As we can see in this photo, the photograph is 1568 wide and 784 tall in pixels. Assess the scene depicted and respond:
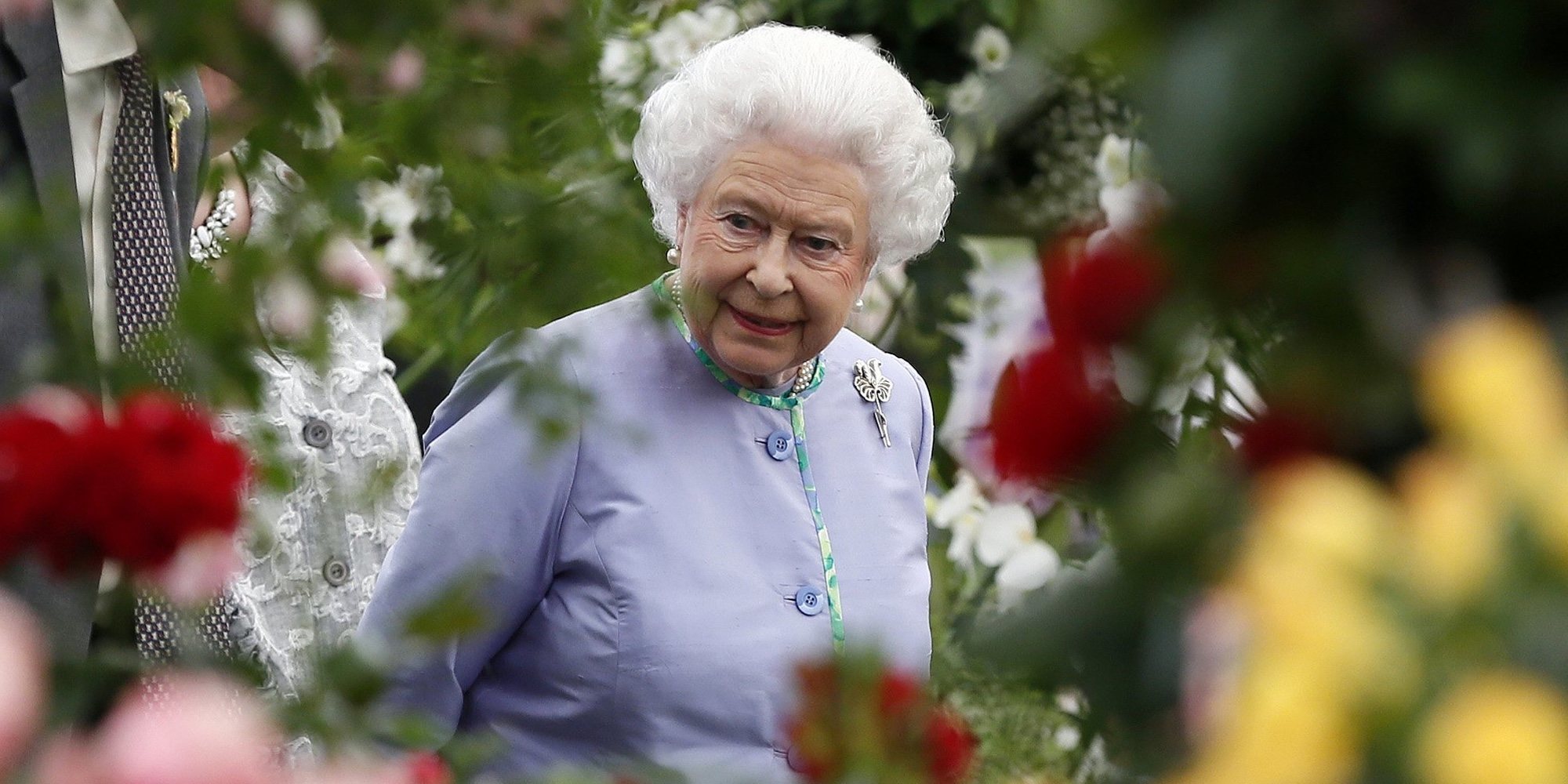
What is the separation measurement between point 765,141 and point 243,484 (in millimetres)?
1593

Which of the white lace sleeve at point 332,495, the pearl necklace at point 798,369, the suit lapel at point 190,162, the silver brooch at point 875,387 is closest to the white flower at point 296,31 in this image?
the suit lapel at point 190,162

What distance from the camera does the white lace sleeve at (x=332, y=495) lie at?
2699mm

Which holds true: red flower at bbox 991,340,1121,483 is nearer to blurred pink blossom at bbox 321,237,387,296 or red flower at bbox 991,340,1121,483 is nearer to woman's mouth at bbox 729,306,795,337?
blurred pink blossom at bbox 321,237,387,296

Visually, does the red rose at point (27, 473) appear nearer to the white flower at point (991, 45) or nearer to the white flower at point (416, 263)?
the white flower at point (416, 263)

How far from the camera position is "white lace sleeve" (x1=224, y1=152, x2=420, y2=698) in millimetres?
2699

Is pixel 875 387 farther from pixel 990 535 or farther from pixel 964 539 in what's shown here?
pixel 964 539

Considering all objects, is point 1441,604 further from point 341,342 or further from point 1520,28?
point 341,342

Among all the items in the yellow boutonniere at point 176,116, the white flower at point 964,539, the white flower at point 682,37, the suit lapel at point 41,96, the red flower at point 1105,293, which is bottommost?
the white flower at point 964,539

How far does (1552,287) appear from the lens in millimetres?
646

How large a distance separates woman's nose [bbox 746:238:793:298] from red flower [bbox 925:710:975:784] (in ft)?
3.07

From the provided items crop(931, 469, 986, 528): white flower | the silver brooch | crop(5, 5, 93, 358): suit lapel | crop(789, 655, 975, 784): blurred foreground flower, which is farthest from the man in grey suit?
crop(931, 469, 986, 528): white flower

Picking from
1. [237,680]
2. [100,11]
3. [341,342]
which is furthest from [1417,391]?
[341,342]

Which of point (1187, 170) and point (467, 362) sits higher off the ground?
point (1187, 170)

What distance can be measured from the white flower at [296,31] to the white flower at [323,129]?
0.03 metres
